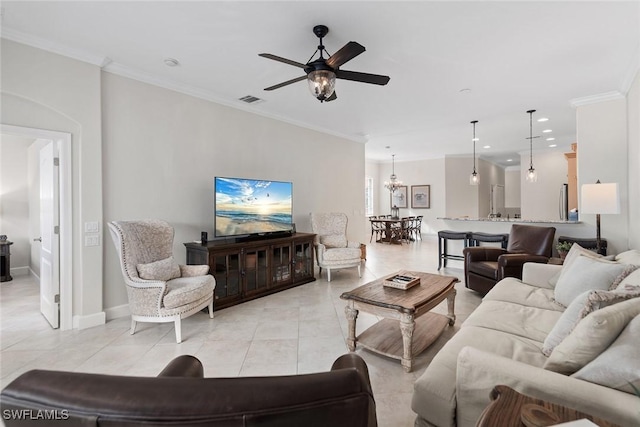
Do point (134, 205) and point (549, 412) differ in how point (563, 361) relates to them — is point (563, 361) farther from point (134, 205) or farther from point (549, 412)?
point (134, 205)

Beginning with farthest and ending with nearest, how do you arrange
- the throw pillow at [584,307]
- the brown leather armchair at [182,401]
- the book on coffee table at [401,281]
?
the book on coffee table at [401,281], the throw pillow at [584,307], the brown leather armchair at [182,401]

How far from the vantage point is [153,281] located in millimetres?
2918

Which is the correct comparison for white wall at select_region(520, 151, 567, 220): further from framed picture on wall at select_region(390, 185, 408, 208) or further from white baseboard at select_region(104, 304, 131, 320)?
white baseboard at select_region(104, 304, 131, 320)

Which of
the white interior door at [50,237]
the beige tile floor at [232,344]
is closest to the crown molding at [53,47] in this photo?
the white interior door at [50,237]

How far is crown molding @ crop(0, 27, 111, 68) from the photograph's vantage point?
106 inches

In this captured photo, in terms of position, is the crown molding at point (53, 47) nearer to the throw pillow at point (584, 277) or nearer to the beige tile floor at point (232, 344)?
the beige tile floor at point (232, 344)

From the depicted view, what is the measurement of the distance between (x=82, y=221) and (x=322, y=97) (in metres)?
2.80

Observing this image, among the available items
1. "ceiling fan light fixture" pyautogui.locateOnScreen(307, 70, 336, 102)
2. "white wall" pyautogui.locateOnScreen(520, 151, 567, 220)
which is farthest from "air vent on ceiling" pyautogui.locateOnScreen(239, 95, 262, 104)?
"white wall" pyautogui.locateOnScreen(520, 151, 567, 220)

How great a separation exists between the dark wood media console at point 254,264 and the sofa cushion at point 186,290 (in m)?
0.38

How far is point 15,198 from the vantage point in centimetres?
535

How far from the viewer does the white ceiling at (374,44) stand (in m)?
2.41

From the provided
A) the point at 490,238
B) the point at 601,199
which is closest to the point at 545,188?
the point at 490,238

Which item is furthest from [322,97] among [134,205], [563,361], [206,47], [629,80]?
[629,80]

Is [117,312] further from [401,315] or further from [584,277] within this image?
[584,277]
